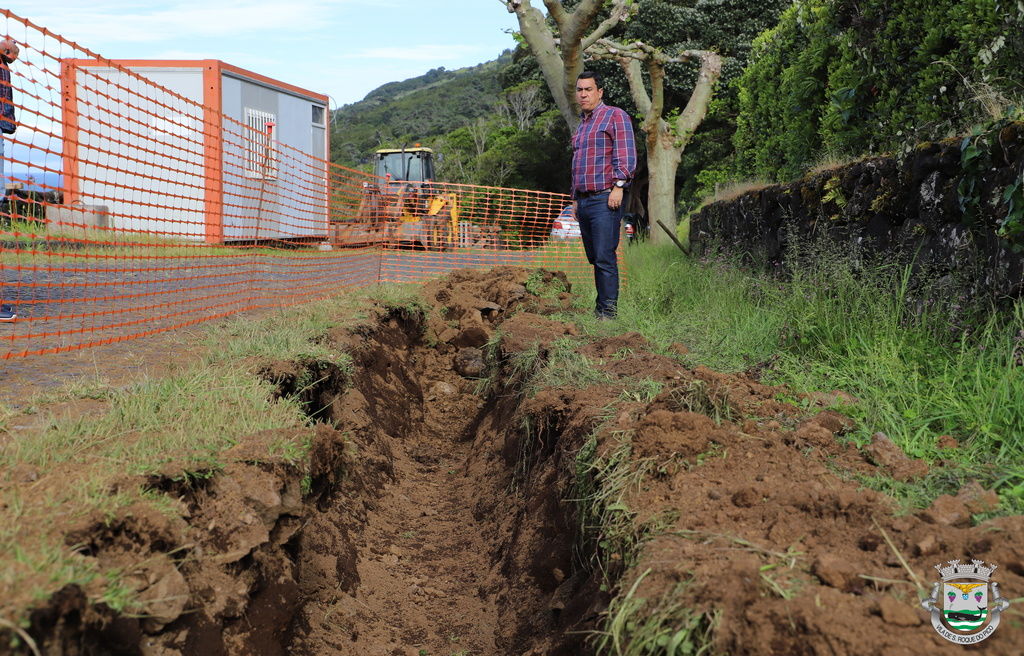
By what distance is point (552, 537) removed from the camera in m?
3.55

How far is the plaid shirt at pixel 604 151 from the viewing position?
20.6 ft

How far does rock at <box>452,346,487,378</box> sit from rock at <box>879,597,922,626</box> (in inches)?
230

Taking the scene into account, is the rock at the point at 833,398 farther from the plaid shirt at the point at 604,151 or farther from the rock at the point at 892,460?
the plaid shirt at the point at 604,151

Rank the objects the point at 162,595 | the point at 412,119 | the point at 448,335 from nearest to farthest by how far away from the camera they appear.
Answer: the point at 162,595 < the point at 448,335 < the point at 412,119

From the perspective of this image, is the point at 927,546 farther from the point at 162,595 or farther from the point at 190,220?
the point at 190,220

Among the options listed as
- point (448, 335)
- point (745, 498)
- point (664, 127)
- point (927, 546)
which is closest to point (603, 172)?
point (448, 335)

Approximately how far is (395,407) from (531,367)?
1.36 meters

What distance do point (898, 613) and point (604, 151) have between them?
5024mm

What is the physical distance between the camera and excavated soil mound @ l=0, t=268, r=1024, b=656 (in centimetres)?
191

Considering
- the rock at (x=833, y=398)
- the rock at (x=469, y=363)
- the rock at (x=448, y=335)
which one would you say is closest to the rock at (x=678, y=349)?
the rock at (x=833, y=398)

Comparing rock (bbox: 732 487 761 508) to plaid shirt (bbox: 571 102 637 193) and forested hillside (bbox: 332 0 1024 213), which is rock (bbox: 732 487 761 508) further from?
plaid shirt (bbox: 571 102 637 193)

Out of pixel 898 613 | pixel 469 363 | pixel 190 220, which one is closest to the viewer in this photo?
pixel 898 613

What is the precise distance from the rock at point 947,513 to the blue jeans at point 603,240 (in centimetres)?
418

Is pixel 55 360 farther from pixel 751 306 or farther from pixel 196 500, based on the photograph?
pixel 751 306
